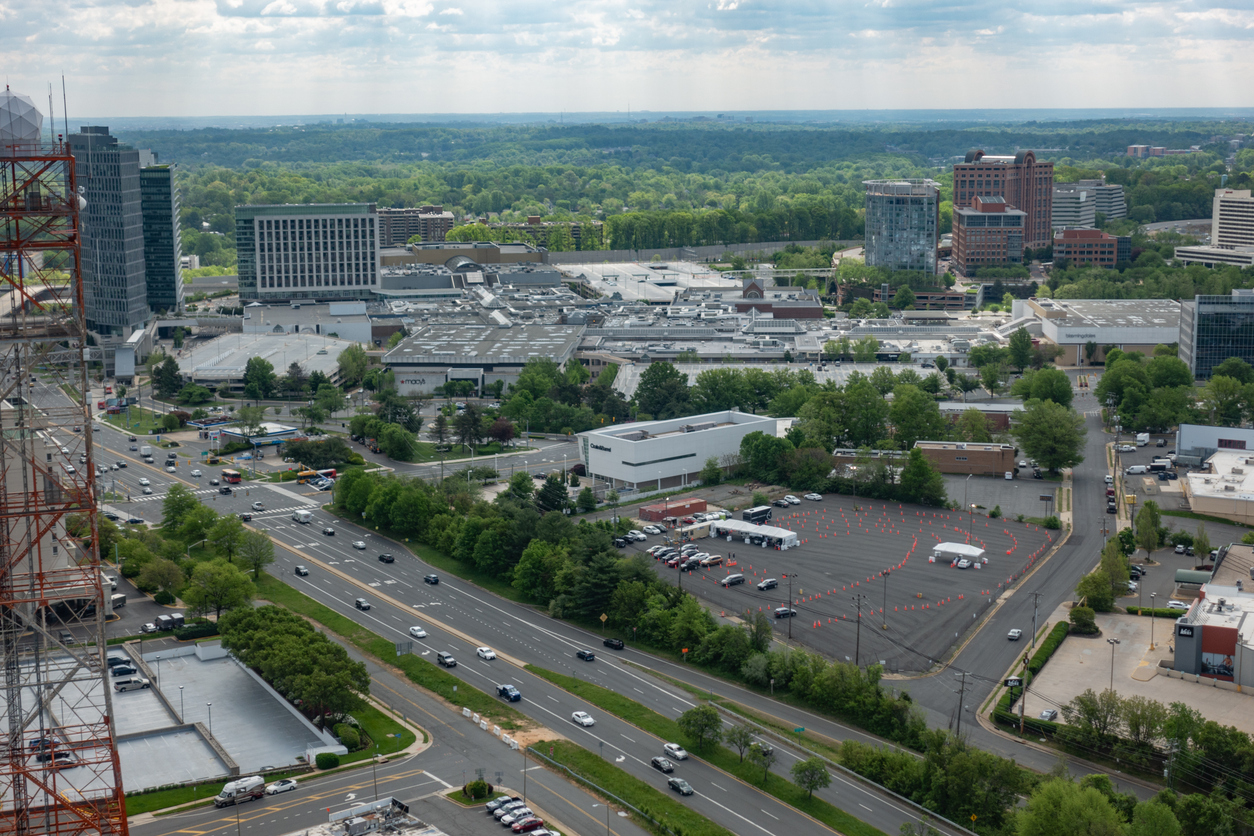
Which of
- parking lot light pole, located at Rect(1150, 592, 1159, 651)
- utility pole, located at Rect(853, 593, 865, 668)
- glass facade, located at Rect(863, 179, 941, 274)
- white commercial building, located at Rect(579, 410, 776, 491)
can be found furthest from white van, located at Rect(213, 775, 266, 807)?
glass facade, located at Rect(863, 179, 941, 274)

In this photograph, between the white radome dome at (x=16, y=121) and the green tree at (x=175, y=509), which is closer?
the white radome dome at (x=16, y=121)

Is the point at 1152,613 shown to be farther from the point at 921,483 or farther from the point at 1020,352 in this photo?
the point at 1020,352

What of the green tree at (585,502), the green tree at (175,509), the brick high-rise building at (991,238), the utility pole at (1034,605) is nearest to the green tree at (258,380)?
the green tree at (175,509)

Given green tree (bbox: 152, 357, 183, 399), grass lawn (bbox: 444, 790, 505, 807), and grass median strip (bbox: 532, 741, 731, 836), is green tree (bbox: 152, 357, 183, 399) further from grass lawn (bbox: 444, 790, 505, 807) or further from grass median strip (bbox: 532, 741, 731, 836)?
grass lawn (bbox: 444, 790, 505, 807)

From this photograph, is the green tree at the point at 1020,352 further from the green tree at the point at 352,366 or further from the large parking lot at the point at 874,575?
the green tree at the point at 352,366

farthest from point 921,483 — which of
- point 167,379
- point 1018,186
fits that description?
point 1018,186

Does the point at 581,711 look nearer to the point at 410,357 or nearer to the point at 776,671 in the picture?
the point at 776,671

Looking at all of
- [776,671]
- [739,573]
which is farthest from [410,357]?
[776,671]
